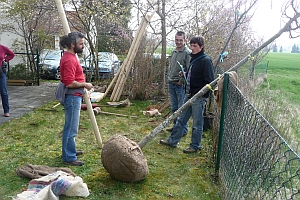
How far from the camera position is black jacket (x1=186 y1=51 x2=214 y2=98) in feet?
15.0

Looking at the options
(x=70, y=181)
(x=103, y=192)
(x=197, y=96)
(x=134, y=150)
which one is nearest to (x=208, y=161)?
(x=197, y=96)

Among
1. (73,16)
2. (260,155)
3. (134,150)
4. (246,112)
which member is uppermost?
(73,16)

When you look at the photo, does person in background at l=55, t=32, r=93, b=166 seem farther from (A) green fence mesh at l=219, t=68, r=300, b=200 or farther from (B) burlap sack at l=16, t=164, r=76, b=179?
(A) green fence mesh at l=219, t=68, r=300, b=200

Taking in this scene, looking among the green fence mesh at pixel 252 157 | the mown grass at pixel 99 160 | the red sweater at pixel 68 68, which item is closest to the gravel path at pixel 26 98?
the mown grass at pixel 99 160

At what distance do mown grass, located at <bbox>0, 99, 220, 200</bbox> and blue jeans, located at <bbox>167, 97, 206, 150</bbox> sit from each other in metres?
0.17

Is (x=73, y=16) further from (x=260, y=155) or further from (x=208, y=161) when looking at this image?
(x=260, y=155)

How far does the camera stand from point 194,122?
484 centimetres

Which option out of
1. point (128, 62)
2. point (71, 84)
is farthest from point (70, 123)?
point (128, 62)

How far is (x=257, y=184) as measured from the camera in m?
2.36

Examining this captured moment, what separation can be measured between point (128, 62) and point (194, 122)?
4419mm

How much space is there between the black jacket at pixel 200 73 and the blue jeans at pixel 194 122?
19 centimetres

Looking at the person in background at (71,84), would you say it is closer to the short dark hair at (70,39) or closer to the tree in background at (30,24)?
the short dark hair at (70,39)

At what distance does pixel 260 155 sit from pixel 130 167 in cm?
169

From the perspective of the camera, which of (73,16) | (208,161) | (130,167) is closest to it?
(130,167)
